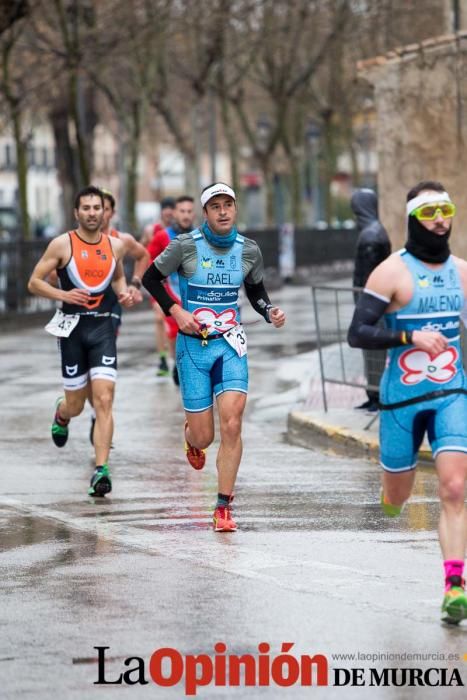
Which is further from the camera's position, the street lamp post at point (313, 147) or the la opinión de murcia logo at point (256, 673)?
the street lamp post at point (313, 147)

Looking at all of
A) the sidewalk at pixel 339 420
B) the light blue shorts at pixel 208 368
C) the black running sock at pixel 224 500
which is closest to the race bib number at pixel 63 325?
the light blue shorts at pixel 208 368

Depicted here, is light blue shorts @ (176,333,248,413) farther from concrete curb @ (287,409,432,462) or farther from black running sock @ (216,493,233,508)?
concrete curb @ (287,409,432,462)

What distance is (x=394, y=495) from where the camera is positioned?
→ 26.9ft

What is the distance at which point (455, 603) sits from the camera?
744 centimetres

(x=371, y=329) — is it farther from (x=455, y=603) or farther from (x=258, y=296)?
(x=258, y=296)

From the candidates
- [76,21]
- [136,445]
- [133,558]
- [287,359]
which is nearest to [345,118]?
[76,21]

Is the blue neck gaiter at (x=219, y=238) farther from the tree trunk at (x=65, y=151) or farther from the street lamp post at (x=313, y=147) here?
the street lamp post at (x=313, y=147)

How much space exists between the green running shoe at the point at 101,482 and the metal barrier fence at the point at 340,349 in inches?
144

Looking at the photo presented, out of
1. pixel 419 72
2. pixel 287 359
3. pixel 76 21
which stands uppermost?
pixel 76 21

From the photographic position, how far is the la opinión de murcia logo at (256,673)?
663 cm

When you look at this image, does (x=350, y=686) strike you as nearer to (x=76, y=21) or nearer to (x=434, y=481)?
(x=434, y=481)

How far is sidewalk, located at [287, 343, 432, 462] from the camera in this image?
14.0 metres

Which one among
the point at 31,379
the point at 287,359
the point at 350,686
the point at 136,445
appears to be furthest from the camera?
the point at 287,359

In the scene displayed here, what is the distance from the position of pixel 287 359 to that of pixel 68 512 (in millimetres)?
11594
